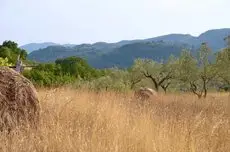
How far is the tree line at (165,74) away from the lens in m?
19.2

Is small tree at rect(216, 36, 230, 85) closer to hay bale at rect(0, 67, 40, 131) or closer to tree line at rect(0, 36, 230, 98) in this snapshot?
tree line at rect(0, 36, 230, 98)

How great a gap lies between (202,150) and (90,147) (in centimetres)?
127

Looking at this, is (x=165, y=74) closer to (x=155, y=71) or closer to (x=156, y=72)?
(x=156, y=72)

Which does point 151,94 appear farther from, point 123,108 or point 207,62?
point 123,108

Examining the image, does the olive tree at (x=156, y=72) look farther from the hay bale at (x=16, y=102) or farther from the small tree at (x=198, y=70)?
the hay bale at (x=16, y=102)

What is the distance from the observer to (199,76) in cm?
2412

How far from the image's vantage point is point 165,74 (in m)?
31.6

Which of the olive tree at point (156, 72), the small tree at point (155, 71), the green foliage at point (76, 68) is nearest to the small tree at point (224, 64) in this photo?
the olive tree at point (156, 72)

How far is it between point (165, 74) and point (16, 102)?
84.6ft

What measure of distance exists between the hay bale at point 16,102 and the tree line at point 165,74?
789 centimetres

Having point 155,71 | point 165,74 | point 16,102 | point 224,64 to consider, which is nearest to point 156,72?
point 155,71

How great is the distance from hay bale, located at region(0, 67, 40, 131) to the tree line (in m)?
7.89

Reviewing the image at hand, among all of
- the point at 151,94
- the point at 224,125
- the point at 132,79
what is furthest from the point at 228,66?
the point at 224,125

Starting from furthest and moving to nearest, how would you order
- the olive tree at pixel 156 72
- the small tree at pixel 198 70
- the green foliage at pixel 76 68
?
1. the green foliage at pixel 76 68
2. the olive tree at pixel 156 72
3. the small tree at pixel 198 70
